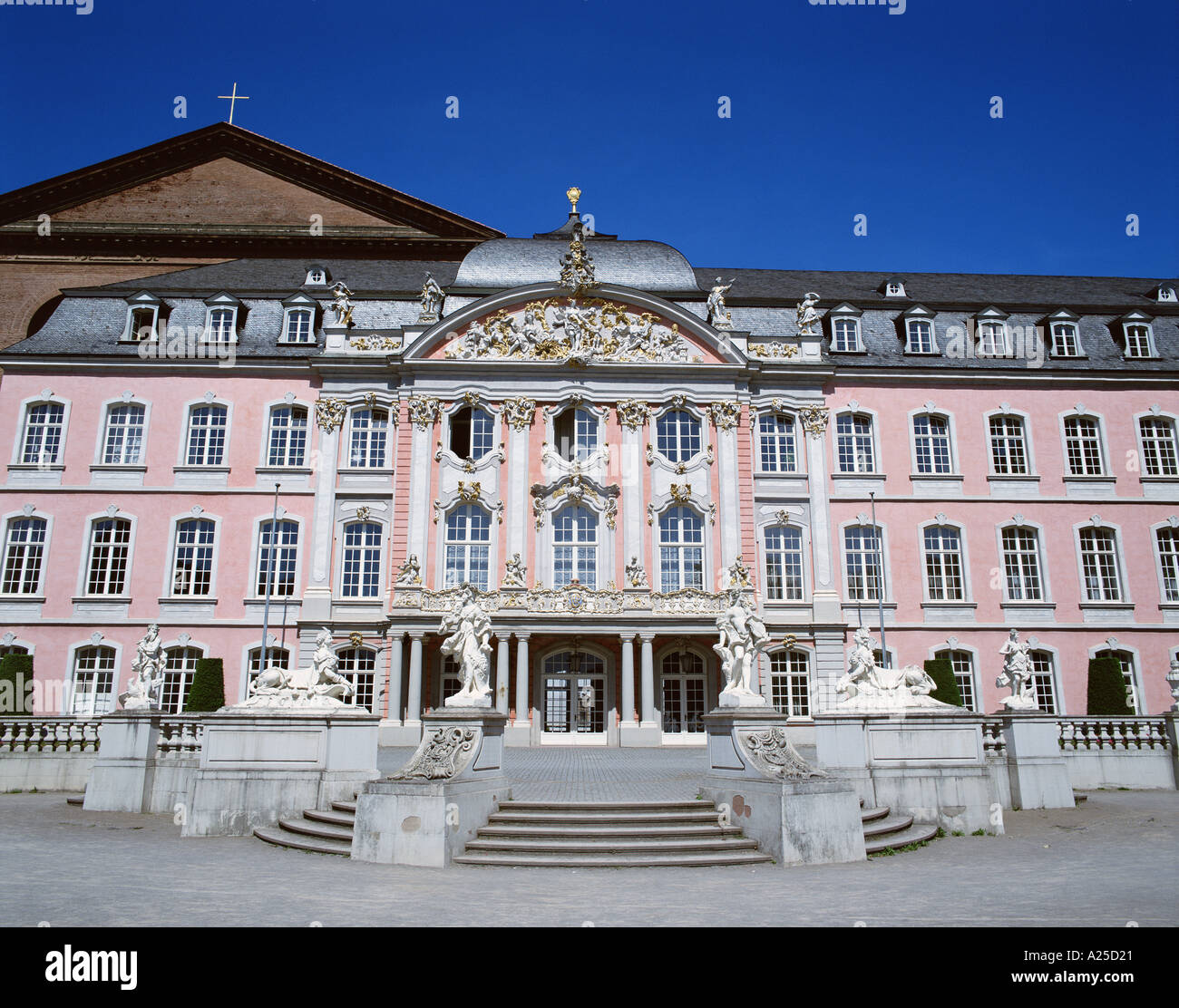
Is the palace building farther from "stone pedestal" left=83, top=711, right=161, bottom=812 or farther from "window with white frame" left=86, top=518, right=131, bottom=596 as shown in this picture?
"stone pedestal" left=83, top=711, right=161, bottom=812

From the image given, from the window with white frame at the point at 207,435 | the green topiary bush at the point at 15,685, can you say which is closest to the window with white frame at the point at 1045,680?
the window with white frame at the point at 207,435

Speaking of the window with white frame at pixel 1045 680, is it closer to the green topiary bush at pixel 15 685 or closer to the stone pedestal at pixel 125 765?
the stone pedestal at pixel 125 765

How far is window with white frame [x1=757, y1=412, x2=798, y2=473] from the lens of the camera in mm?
34156

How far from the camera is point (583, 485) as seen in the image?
107ft

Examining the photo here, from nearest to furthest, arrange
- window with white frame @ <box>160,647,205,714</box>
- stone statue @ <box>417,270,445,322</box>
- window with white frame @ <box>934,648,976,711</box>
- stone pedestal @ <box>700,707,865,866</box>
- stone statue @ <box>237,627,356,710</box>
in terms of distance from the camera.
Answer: stone pedestal @ <box>700,707,865,866</box> < stone statue @ <box>237,627,356,710</box> < window with white frame @ <box>160,647,205,714</box> < window with white frame @ <box>934,648,976,711</box> < stone statue @ <box>417,270,445,322</box>

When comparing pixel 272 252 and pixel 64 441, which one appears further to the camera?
pixel 272 252

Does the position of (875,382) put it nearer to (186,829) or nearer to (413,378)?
(413,378)

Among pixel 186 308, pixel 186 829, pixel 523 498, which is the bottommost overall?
pixel 186 829

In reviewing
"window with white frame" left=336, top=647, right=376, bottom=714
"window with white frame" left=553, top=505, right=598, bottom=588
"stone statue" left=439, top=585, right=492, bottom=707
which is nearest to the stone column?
"window with white frame" left=553, top=505, right=598, bottom=588

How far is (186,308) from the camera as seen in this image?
3541 cm

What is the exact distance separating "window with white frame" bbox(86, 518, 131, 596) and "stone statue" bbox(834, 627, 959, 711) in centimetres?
2561
